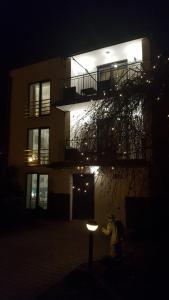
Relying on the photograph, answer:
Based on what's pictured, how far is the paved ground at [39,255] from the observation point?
6.20 metres

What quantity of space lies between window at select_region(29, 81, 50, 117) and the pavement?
871 cm

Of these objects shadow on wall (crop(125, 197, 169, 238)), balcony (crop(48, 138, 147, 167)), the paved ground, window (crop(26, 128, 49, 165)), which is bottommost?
the paved ground

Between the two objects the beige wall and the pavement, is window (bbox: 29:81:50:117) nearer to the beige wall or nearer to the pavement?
the beige wall

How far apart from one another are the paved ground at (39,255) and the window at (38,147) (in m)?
4.35

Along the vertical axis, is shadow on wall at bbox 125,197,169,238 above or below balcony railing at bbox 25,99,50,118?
below

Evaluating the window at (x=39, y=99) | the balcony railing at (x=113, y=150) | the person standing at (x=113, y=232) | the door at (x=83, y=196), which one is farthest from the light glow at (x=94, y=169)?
the person standing at (x=113, y=232)

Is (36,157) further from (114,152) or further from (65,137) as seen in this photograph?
(114,152)

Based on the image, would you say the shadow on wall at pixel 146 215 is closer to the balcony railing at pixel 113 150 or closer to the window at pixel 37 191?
the balcony railing at pixel 113 150

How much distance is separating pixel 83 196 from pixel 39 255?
6556 mm

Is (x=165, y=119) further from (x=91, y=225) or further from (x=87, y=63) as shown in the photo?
(x=87, y=63)

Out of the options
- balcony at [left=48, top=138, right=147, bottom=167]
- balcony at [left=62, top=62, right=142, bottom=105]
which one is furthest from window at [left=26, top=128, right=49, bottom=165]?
balcony at [left=48, top=138, right=147, bottom=167]

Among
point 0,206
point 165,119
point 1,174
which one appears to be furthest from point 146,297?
point 1,174

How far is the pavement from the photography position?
5.35 m

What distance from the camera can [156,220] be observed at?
39.3 feet
